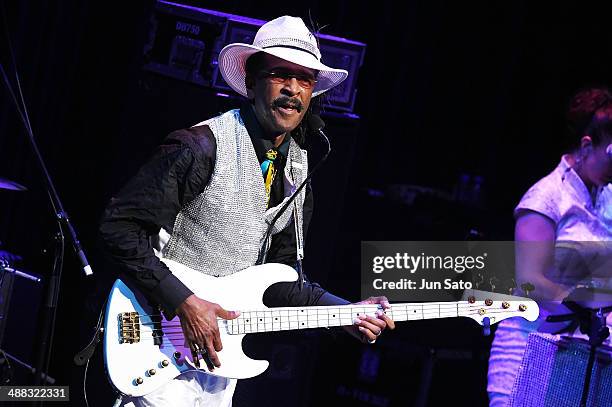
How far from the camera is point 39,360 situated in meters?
3.73

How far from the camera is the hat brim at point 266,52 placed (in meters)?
3.39

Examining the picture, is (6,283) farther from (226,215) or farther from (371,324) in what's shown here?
(371,324)

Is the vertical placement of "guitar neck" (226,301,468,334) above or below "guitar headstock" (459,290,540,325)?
below

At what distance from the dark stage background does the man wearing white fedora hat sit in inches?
39.0

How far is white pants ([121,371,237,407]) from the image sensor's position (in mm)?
3086

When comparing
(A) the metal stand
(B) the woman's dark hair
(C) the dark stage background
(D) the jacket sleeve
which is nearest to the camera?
(D) the jacket sleeve

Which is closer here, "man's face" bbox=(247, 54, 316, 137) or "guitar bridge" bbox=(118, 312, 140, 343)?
"guitar bridge" bbox=(118, 312, 140, 343)

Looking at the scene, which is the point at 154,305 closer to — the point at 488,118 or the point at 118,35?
the point at 118,35

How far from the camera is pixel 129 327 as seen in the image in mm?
3094

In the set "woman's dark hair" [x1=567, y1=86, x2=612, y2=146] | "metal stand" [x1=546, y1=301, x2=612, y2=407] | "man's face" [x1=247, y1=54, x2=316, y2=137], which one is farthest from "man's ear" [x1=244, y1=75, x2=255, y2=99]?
"woman's dark hair" [x1=567, y1=86, x2=612, y2=146]

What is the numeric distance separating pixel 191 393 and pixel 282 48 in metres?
1.39

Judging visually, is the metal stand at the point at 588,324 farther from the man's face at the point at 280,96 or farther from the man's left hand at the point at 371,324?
the man's face at the point at 280,96

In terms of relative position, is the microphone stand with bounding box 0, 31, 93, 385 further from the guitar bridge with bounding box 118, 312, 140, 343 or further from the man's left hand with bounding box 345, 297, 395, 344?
the man's left hand with bounding box 345, 297, 395, 344

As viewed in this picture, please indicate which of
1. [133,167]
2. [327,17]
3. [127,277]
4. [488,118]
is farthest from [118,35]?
[488,118]
